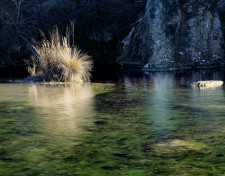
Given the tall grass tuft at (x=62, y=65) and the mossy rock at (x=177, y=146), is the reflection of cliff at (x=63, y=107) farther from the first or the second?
the tall grass tuft at (x=62, y=65)

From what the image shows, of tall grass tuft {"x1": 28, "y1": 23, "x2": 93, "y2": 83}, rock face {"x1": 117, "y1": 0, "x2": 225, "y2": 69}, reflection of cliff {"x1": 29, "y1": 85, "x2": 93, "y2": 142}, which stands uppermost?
rock face {"x1": 117, "y1": 0, "x2": 225, "y2": 69}

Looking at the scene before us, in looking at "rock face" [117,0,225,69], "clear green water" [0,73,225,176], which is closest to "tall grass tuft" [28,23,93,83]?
"clear green water" [0,73,225,176]

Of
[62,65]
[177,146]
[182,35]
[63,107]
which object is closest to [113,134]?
[177,146]

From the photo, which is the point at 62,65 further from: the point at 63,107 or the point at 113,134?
the point at 113,134

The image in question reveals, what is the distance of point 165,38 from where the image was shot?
85.1ft

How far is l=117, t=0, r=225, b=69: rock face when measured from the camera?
25.6 m

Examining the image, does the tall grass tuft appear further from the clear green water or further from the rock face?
the rock face

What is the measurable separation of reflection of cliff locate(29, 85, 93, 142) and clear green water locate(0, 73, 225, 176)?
0.02 m

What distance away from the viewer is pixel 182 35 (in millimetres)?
26500

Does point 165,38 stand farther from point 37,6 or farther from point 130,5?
point 37,6

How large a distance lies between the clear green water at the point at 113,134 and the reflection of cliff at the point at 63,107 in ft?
0.05

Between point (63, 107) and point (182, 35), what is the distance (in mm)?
16612

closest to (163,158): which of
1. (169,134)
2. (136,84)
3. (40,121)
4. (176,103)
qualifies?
(169,134)

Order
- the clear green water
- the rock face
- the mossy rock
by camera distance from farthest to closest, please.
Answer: the rock face < the mossy rock < the clear green water
